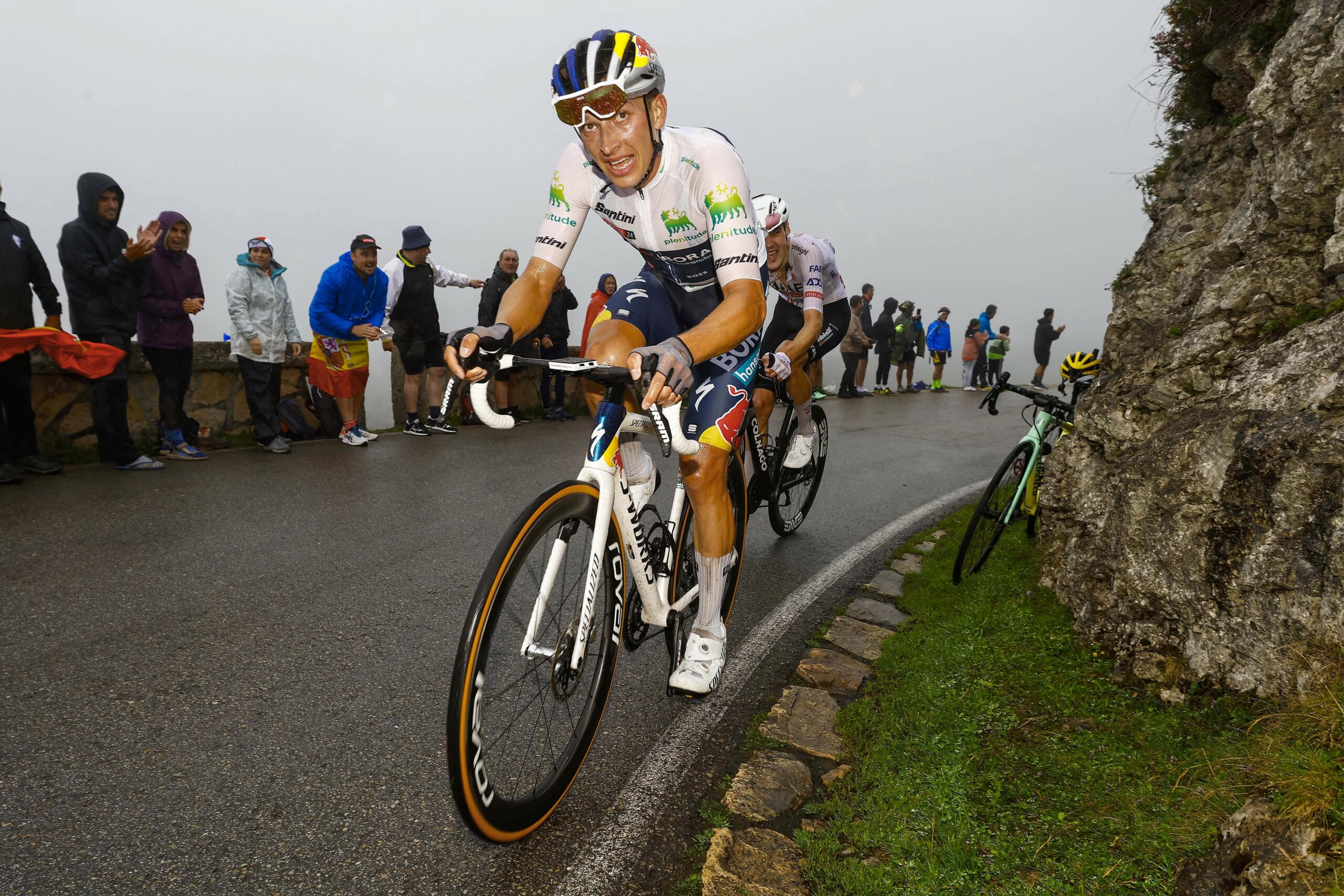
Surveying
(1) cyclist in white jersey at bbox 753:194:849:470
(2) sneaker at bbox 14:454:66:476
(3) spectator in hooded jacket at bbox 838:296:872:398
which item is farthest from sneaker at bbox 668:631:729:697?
(3) spectator in hooded jacket at bbox 838:296:872:398

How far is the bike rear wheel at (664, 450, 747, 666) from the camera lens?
316 cm

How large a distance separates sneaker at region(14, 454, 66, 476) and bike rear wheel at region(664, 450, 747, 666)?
585 centimetres

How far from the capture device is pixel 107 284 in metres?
6.47

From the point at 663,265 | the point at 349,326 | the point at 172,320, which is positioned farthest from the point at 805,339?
the point at 172,320

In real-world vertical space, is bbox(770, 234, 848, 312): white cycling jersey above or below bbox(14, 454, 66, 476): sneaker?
above

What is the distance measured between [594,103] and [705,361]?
1015 mm

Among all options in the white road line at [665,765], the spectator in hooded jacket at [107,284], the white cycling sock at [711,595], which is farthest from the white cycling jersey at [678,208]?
the spectator in hooded jacket at [107,284]

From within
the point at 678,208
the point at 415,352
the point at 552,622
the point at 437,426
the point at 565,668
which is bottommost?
the point at 437,426

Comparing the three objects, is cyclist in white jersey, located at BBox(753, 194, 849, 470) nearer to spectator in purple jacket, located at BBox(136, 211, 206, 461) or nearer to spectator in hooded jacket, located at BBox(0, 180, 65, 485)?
spectator in purple jacket, located at BBox(136, 211, 206, 461)

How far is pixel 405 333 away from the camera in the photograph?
916 cm

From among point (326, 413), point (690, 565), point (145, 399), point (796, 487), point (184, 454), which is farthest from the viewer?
point (326, 413)

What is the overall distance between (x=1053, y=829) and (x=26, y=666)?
3971 millimetres

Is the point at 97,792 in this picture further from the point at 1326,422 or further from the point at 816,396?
the point at 816,396

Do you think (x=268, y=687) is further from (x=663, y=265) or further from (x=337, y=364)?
(x=337, y=364)
